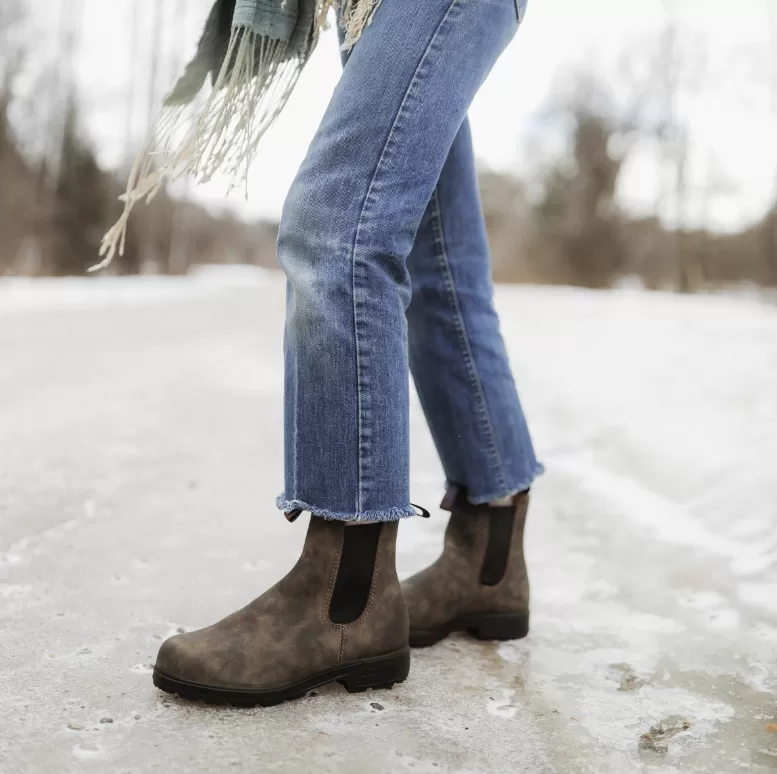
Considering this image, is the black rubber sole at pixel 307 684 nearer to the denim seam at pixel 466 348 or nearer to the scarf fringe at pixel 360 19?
the denim seam at pixel 466 348

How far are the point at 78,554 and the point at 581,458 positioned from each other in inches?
57.2

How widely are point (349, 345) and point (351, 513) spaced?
0.60 feet

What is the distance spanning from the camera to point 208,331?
4.93 meters

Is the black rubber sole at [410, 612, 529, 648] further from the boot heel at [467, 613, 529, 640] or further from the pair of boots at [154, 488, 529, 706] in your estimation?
the pair of boots at [154, 488, 529, 706]

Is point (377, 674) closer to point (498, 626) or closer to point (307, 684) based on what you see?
point (307, 684)

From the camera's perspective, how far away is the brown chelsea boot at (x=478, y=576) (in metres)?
1.10

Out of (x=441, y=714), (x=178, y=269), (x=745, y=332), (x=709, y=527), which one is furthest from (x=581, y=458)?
(x=178, y=269)

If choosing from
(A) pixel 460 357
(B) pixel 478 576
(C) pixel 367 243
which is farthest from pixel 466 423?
(C) pixel 367 243

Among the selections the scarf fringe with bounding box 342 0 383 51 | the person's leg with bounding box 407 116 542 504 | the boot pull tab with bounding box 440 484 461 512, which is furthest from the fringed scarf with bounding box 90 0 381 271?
the boot pull tab with bounding box 440 484 461 512

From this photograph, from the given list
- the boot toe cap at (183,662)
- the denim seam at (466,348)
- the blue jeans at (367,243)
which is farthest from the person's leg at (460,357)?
the boot toe cap at (183,662)

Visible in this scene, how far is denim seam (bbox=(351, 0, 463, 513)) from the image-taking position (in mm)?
859

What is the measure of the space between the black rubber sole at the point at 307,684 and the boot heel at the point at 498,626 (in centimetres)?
19

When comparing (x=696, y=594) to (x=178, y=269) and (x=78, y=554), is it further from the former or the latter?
(x=178, y=269)

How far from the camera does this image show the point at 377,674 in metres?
0.92
